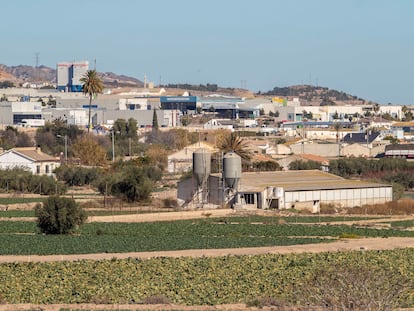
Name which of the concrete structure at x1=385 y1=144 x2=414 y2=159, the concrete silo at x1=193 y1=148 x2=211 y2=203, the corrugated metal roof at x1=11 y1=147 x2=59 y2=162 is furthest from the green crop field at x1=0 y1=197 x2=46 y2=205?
the concrete structure at x1=385 y1=144 x2=414 y2=159

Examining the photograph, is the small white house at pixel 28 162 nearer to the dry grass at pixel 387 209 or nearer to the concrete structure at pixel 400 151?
the dry grass at pixel 387 209

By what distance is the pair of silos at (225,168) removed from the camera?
5656cm

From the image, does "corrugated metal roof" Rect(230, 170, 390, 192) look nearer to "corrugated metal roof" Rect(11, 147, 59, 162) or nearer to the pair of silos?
the pair of silos

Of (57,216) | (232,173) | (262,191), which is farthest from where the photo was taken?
(232,173)

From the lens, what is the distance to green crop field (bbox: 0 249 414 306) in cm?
2739

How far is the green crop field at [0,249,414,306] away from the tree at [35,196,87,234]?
1021 cm

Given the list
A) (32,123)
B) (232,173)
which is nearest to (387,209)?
(232,173)

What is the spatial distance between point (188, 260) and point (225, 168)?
2398cm

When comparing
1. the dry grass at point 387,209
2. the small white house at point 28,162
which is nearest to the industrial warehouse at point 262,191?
the dry grass at point 387,209

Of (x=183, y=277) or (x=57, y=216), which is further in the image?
(x=57, y=216)

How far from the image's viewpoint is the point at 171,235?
4222 cm

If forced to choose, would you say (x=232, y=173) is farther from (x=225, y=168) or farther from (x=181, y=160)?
(x=181, y=160)

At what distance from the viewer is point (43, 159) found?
79.3 m

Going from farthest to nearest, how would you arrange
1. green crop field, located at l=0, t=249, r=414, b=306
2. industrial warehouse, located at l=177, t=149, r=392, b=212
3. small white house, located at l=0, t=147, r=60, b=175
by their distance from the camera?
small white house, located at l=0, t=147, r=60, b=175
industrial warehouse, located at l=177, t=149, r=392, b=212
green crop field, located at l=0, t=249, r=414, b=306
